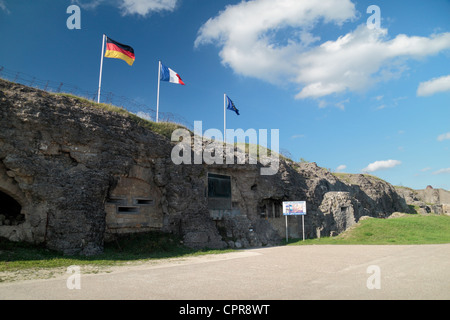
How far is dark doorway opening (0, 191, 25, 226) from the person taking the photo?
686 inches

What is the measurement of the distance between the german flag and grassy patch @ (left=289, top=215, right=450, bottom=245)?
69.4ft

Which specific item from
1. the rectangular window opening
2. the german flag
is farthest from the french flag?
the rectangular window opening

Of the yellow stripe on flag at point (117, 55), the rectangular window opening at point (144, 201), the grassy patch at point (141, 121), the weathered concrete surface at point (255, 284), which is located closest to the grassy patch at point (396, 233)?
the weathered concrete surface at point (255, 284)

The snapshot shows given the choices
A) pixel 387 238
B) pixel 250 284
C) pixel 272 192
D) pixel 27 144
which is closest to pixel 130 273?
pixel 250 284

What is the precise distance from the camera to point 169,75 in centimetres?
2827

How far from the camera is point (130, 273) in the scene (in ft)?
38.8

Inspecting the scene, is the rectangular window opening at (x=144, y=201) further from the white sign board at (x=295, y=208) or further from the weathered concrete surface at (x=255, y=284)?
the white sign board at (x=295, y=208)

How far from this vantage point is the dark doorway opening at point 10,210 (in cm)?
1742

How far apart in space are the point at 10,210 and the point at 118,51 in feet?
45.6


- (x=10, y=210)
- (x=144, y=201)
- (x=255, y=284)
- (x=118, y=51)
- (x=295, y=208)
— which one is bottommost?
(x=255, y=284)

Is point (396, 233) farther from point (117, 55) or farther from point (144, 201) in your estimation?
point (117, 55)

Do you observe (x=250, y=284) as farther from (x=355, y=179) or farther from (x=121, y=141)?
(x=355, y=179)

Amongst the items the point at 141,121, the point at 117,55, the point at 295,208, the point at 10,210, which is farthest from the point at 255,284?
the point at 117,55
